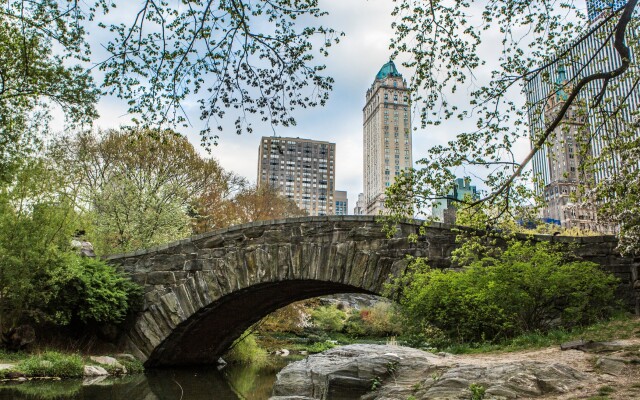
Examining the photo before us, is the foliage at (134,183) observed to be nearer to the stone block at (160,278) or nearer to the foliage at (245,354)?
the foliage at (245,354)

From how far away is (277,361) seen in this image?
16.4 metres

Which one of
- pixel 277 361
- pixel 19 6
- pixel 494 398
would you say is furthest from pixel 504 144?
pixel 277 361

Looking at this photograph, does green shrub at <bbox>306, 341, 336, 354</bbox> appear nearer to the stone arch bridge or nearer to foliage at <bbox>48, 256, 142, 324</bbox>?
the stone arch bridge

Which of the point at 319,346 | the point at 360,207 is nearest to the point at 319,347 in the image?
the point at 319,346

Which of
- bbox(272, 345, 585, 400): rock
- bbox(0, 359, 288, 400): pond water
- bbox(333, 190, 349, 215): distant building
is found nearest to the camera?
bbox(272, 345, 585, 400): rock

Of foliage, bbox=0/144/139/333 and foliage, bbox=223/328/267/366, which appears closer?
foliage, bbox=0/144/139/333

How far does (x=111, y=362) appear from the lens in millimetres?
11242

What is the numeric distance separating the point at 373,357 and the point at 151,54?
12.3ft

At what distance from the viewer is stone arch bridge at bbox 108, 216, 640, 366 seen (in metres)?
9.75

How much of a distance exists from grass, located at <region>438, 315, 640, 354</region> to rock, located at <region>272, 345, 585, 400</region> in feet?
4.42

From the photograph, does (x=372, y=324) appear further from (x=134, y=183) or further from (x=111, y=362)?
(x=111, y=362)

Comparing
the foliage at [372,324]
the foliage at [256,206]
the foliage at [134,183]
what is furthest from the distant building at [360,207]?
the foliage at [134,183]

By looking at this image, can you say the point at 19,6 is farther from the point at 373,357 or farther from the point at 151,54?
the point at 373,357

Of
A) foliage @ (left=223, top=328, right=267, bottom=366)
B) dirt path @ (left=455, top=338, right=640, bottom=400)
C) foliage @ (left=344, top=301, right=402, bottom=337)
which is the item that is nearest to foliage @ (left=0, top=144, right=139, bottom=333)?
foliage @ (left=223, top=328, right=267, bottom=366)
